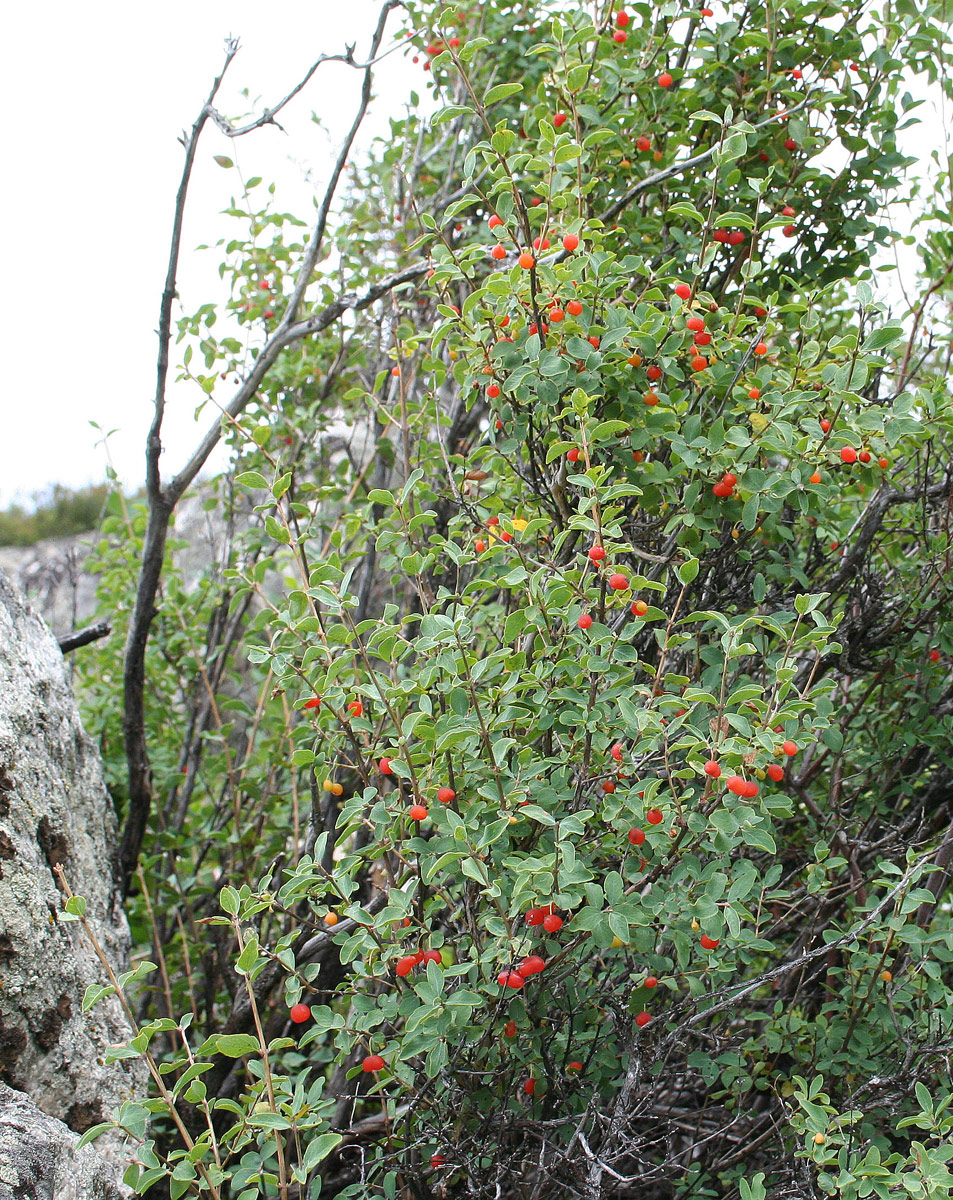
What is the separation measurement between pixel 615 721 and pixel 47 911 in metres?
1.17

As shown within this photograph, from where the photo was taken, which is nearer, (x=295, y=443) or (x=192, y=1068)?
(x=192, y=1068)

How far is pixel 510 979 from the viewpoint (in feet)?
4.79

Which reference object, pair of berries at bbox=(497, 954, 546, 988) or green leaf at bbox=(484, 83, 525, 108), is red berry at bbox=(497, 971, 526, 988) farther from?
green leaf at bbox=(484, 83, 525, 108)

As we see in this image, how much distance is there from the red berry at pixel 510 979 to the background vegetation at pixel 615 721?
22 mm

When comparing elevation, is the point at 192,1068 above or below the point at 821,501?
below

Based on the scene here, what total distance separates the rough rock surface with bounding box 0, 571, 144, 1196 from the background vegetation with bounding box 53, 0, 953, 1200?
0.17m

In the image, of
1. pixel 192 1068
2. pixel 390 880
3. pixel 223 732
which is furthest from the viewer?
pixel 223 732

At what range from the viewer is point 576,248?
175cm

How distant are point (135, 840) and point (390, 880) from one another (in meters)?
1.14

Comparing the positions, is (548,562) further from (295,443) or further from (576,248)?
(295,443)

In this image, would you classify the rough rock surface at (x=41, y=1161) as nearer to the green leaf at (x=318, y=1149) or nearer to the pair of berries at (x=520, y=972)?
the green leaf at (x=318, y=1149)

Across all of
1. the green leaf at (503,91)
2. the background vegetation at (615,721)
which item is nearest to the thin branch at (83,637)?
the background vegetation at (615,721)

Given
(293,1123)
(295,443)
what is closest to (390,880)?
(293,1123)

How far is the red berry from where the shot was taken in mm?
1453
